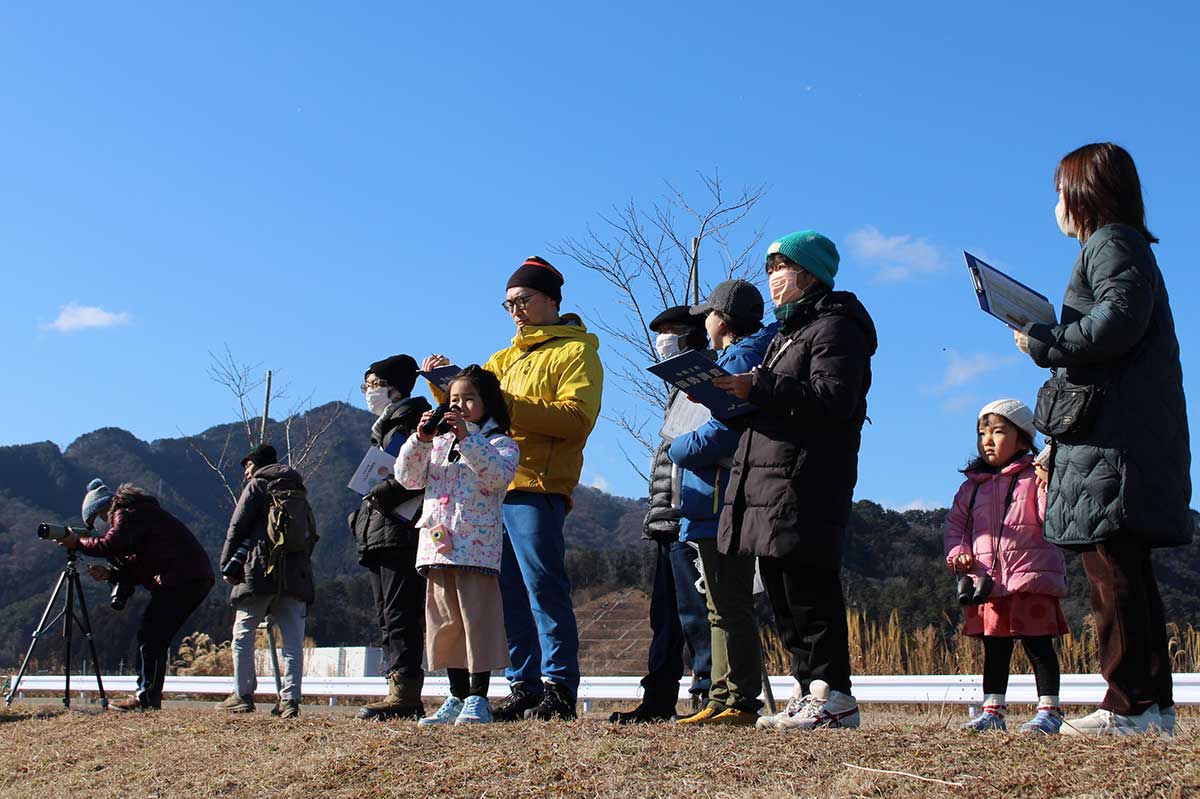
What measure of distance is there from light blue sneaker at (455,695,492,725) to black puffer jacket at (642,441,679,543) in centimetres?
115

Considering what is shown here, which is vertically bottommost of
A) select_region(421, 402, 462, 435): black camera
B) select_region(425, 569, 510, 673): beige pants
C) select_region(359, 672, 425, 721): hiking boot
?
select_region(359, 672, 425, 721): hiking boot

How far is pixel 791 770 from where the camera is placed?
3.70 m

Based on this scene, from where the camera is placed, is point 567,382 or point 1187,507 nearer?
point 1187,507

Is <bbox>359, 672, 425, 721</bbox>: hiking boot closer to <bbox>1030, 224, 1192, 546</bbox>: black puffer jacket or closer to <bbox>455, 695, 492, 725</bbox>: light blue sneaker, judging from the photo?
<bbox>455, 695, 492, 725</bbox>: light blue sneaker

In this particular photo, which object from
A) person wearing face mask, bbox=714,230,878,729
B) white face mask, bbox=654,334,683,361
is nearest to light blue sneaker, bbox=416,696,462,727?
person wearing face mask, bbox=714,230,878,729

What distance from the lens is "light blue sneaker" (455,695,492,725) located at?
5305mm

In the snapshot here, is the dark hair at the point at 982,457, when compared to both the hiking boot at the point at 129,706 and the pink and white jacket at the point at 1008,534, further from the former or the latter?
the hiking boot at the point at 129,706

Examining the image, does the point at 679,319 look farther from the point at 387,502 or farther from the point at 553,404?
the point at 387,502

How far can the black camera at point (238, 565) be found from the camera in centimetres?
787

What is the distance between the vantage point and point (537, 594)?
18.4 ft

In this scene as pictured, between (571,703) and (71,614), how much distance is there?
5.89 metres

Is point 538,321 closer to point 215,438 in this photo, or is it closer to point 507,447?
point 507,447

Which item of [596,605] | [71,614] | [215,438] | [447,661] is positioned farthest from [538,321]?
[215,438]

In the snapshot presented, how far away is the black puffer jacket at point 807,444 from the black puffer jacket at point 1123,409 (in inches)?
28.4
